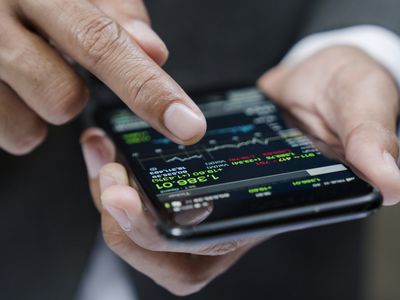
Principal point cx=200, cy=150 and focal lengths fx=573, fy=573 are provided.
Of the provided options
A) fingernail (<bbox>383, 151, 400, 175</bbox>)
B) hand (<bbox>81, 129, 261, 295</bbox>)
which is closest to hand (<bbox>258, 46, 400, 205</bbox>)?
fingernail (<bbox>383, 151, 400, 175</bbox>)

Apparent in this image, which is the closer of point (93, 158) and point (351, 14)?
point (93, 158)

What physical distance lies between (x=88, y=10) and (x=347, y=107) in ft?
0.78

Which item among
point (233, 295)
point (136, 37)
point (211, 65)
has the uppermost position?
point (136, 37)

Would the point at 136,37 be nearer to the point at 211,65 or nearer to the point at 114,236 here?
the point at 114,236

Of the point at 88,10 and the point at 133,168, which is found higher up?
the point at 88,10

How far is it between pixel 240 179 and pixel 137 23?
6.2 inches

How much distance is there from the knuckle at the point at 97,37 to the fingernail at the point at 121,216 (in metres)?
0.12

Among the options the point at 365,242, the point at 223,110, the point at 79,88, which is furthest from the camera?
the point at 365,242

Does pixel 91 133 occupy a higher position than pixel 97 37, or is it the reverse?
pixel 97 37

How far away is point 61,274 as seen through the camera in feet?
2.38

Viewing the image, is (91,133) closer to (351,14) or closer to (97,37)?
(97,37)

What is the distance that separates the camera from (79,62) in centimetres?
46

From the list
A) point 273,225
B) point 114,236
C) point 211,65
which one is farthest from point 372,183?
point 211,65

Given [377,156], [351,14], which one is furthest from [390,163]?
[351,14]
